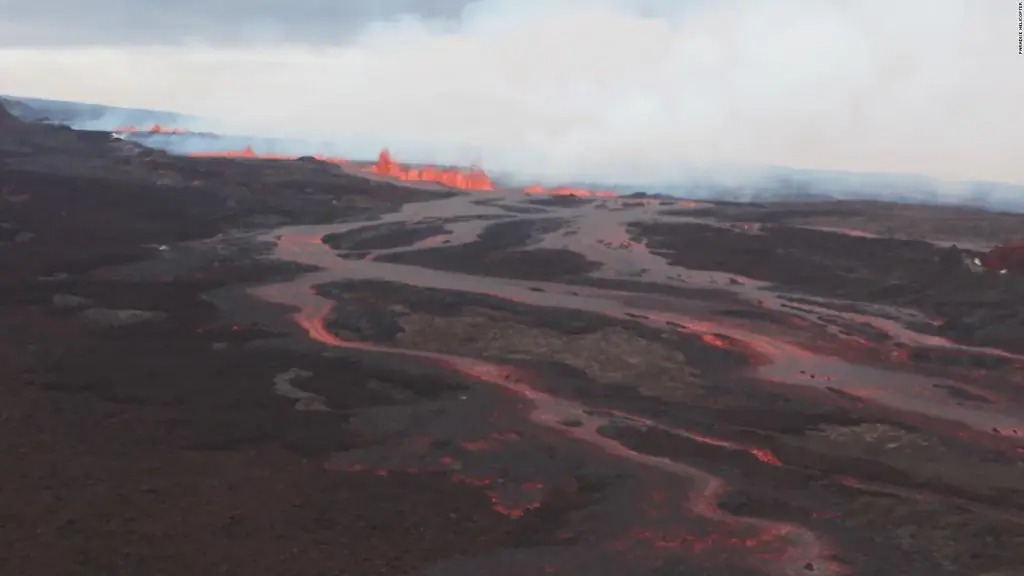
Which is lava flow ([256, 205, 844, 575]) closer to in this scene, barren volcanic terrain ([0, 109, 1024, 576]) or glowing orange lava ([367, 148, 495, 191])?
barren volcanic terrain ([0, 109, 1024, 576])

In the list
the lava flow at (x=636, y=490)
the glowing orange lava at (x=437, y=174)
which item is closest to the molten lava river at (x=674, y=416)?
the lava flow at (x=636, y=490)

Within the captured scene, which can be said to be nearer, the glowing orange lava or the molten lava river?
the molten lava river

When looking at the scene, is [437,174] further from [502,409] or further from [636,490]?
[636,490]

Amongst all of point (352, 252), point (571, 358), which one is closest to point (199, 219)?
point (352, 252)

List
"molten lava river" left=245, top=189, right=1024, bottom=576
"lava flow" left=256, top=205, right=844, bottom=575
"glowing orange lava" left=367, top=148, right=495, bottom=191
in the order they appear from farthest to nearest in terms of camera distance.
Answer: "glowing orange lava" left=367, top=148, right=495, bottom=191, "molten lava river" left=245, top=189, right=1024, bottom=576, "lava flow" left=256, top=205, right=844, bottom=575

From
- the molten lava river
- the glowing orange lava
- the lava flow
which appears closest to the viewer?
the lava flow

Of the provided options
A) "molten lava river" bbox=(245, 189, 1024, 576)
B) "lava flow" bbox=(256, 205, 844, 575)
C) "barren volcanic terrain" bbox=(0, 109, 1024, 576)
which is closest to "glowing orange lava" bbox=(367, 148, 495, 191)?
"barren volcanic terrain" bbox=(0, 109, 1024, 576)

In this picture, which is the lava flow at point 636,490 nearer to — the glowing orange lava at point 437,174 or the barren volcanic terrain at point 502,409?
the barren volcanic terrain at point 502,409
